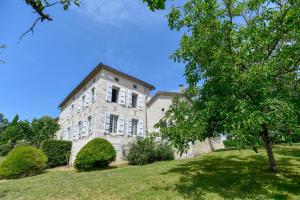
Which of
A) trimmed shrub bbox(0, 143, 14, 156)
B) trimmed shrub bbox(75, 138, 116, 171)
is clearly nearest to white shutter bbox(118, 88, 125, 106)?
trimmed shrub bbox(75, 138, 116, 171)

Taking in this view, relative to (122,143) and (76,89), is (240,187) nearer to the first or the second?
(122,143)

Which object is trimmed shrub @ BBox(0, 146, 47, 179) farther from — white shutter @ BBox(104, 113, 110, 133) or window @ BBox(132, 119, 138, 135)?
window @ BBox(132, 119, 138, 135)

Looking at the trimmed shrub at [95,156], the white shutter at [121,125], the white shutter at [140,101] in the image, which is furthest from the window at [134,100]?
the trimmed shrub at [95,156]

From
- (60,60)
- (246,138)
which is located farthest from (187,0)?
(60,60)

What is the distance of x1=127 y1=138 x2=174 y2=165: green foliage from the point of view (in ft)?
44.4

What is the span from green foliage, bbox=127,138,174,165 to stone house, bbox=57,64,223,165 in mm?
2281

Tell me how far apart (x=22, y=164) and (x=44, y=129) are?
1310 centimetres

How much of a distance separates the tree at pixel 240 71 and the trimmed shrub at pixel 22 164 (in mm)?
9786

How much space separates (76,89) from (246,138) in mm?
19706

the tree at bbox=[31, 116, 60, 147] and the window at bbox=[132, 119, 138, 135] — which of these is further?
the tree at bbox=[31, 116, 60, 147]

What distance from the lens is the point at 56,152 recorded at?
17562mm

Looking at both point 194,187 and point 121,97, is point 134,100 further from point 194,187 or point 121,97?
point 194,187

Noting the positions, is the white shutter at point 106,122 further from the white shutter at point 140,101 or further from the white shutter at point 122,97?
the white shutter at point 140,101

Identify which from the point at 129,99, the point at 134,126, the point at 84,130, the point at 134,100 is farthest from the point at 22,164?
the point at 134,100
